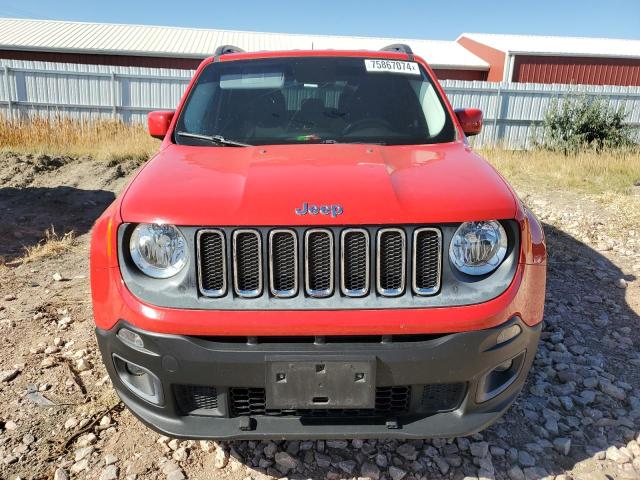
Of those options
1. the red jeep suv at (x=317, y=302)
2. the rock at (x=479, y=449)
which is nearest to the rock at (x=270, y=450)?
the red jeep suv at (x=317, y=302)

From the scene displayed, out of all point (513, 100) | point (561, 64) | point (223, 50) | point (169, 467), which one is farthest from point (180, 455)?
point (561, 64)

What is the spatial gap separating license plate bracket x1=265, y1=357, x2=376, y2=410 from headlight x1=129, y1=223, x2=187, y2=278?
0.52 metres

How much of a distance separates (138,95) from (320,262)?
52.1 ft

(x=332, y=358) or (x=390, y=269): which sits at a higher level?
(x=390, y=269)

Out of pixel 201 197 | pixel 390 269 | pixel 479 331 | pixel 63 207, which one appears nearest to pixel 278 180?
pixel 201 197

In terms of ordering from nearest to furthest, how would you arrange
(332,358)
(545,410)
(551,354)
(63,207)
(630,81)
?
(332,358), (545,410), (551,354), (63,207), (630,81)

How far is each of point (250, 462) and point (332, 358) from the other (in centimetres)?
88

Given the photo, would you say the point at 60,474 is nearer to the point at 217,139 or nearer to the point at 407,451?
the point at 407,451

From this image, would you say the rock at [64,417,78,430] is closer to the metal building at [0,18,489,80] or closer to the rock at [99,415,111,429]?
the rock at [99,415,111,429]

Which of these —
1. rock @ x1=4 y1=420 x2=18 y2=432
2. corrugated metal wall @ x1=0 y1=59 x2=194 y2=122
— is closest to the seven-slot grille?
rock @ x1=4 y1=420 x2=18 y2=432

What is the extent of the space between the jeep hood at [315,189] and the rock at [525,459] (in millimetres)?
1194

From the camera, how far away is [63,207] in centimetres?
707

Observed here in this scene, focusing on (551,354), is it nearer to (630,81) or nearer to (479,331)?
(479,331)

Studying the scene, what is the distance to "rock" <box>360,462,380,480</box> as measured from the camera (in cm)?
234
